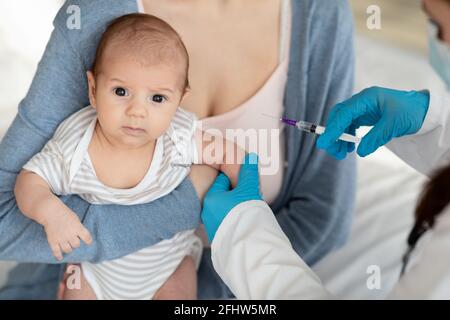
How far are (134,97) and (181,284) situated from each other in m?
0.41

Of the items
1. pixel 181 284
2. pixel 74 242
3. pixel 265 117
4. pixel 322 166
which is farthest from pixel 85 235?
pixel 322 166

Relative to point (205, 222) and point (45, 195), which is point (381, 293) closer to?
point (205, 222)

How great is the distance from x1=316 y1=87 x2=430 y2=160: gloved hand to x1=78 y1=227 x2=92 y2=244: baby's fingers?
0.42 meters

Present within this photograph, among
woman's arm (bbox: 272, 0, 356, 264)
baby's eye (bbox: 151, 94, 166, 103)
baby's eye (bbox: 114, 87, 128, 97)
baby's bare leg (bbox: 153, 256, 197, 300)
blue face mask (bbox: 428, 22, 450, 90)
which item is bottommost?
Result: baby's bare leg (bbox: 153, 256, 197, 300)

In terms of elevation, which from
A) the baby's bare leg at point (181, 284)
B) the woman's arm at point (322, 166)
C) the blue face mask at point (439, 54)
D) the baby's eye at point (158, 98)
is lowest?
the baby's bare leg at point (181, 284)

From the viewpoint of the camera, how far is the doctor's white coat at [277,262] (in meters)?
0.78

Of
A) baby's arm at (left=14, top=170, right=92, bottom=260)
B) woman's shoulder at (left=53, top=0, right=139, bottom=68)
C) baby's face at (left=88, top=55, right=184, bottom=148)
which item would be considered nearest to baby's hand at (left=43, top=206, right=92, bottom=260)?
baby's arm at (left=14, top=170, right=92, bottom=260)

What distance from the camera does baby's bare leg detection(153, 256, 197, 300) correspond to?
3.75 ft

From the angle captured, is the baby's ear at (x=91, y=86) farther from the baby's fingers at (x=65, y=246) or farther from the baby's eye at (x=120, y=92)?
the baby's fingers at (x=65, y=246)

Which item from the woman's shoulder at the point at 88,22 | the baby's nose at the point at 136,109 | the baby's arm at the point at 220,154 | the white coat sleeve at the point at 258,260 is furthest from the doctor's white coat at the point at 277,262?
the woman's shoulder at the point at 88,22

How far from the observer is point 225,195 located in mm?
1024

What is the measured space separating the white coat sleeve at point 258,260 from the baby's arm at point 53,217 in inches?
8.6

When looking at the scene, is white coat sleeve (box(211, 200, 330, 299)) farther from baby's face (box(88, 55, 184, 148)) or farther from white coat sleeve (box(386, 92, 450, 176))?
white coat sleeve (box(386, 92, 450, 176))

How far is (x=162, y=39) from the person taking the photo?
35.8 inches
